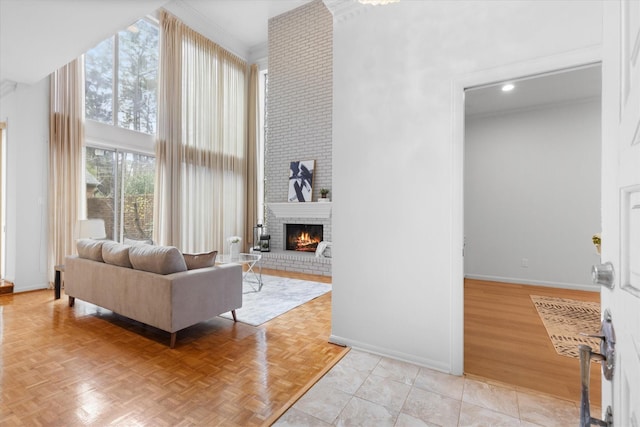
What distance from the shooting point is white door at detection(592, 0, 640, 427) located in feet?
1.58

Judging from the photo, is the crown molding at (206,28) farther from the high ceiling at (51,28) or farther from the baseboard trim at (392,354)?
the baseboard trim at (392,354)

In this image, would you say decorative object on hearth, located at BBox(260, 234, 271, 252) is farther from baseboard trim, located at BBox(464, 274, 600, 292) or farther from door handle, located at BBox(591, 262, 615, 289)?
door handle, located at BBox(591, 262, 615, 289)

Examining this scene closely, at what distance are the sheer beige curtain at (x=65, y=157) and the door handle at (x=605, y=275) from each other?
5484mm

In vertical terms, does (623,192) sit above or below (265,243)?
above

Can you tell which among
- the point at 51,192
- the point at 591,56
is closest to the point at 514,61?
the point at 591,56

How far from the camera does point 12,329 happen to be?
2781 millimetres

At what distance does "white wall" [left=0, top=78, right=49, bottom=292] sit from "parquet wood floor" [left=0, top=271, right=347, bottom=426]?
3.26ft

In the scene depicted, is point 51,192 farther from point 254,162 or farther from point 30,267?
point 254,162

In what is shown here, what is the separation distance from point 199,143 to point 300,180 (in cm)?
224

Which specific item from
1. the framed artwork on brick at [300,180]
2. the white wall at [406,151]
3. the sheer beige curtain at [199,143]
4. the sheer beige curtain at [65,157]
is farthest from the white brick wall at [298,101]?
the sheer beige curtain at [65,157]

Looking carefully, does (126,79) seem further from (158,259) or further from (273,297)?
(273,297)

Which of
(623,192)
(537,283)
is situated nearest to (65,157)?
(623,192)

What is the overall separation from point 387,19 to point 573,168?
3916 millimetres

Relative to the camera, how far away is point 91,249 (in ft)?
10.4
